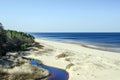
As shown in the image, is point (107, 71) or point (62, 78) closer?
point (62, 78)

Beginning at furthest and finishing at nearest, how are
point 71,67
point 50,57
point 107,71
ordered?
point 50,57 < point 71,67 < point 107,71

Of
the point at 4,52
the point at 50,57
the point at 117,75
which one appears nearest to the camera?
the point at 117,75

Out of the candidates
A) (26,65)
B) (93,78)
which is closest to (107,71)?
(93,78)

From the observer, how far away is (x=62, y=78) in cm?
2627

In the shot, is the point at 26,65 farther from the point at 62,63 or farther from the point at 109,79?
the point at 109,79

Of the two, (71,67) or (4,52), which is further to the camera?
(4,52)

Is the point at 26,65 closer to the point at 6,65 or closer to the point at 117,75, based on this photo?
the point at 6,65

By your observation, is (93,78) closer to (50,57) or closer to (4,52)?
(50,57)

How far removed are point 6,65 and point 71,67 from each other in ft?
29.9

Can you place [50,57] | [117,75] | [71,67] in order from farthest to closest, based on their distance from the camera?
[50,57], [71,67], [117,75]

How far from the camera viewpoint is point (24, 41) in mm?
55562

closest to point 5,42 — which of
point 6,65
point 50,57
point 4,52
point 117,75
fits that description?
point 4,52

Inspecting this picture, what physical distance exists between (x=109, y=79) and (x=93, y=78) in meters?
1.85

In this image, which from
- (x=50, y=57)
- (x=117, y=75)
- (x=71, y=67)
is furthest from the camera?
(x=50, y=57)
